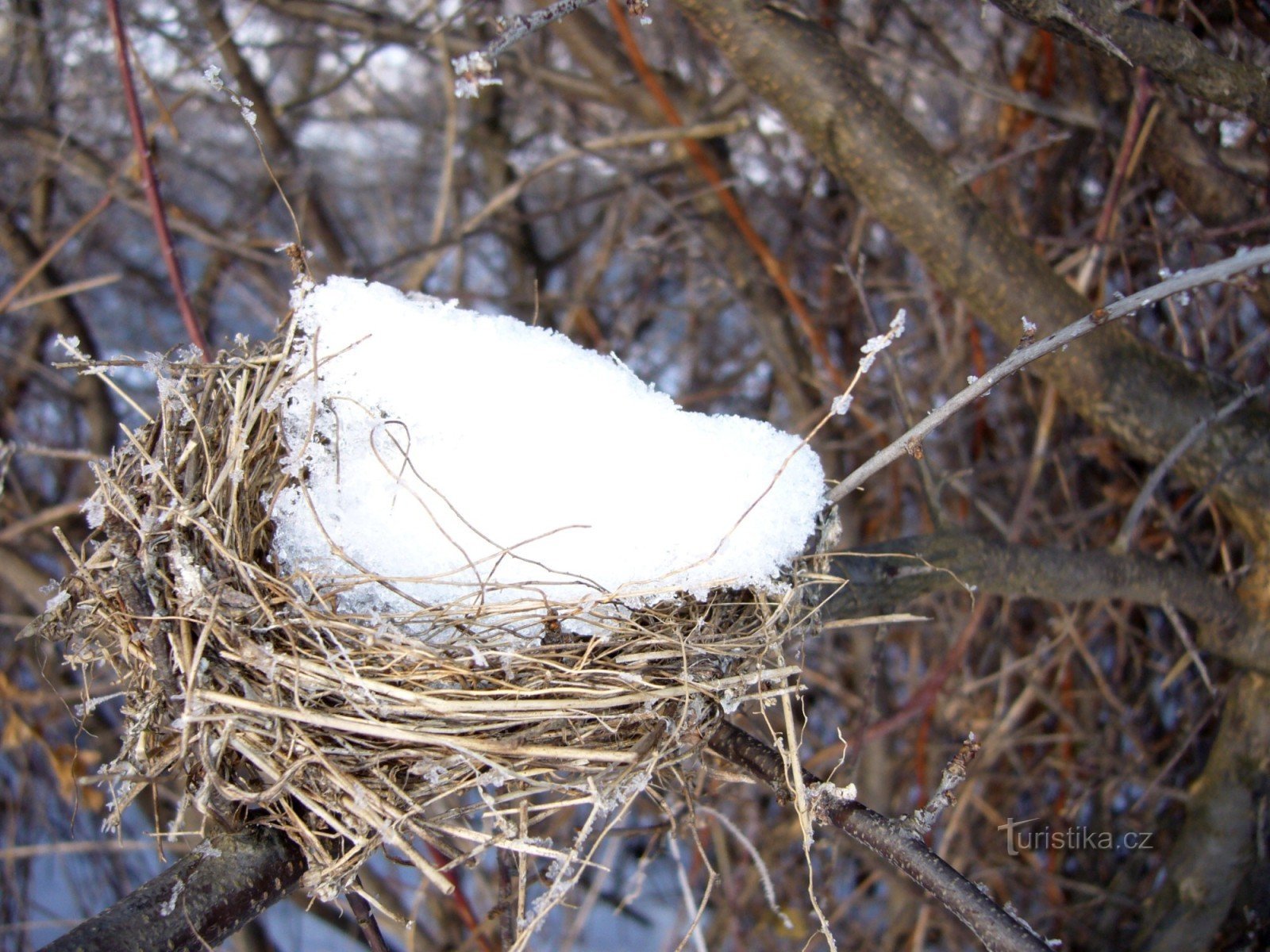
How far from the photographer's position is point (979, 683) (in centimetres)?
190

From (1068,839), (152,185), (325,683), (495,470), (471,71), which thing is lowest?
(1068,839)

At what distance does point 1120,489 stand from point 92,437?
284cm

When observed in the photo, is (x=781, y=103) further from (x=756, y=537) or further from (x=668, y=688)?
(x=668, y=688)

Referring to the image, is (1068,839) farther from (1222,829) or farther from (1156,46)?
(1156,46)

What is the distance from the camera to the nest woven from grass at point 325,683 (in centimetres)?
81

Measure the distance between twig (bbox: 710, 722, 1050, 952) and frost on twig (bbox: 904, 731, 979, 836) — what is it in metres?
0.01

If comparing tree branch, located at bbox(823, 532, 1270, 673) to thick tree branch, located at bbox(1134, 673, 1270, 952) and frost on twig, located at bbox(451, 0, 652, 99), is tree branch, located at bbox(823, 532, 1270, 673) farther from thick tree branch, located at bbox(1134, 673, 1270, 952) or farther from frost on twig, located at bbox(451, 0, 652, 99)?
frost on twig, located at bbox(451, 0, 652, 99)

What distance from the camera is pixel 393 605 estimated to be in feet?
3.11

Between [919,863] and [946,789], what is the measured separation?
7 cm

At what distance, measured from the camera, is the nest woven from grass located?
0.81m

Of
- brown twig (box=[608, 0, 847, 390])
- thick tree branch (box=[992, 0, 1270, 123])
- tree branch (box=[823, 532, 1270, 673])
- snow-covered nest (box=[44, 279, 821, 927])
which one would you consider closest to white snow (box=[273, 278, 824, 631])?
snow-covered nest (box=[44, 279, 821, 927])

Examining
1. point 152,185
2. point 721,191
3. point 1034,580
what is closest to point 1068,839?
point 1034,580

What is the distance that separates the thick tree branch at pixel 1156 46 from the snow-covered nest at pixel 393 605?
539 mm

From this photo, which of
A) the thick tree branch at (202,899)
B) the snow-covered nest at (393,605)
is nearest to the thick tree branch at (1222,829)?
the snow-covered nest at (393,605)
